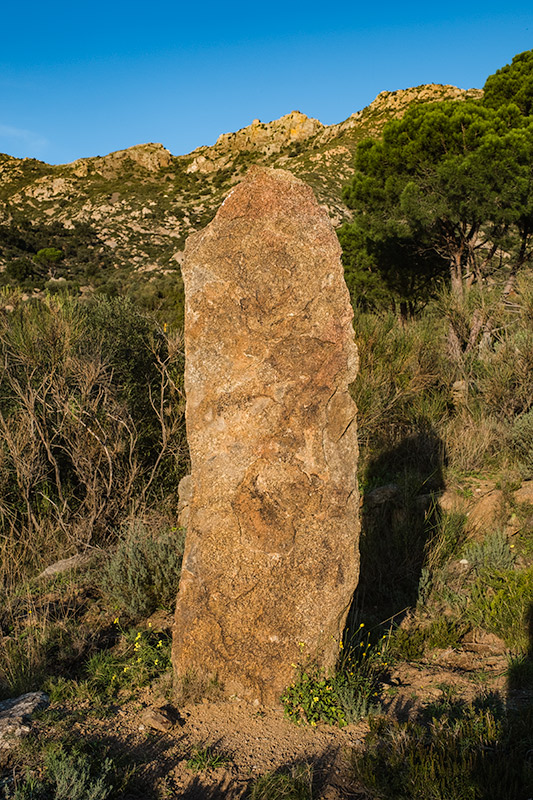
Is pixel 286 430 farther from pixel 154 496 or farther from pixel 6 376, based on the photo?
pixel 6 376

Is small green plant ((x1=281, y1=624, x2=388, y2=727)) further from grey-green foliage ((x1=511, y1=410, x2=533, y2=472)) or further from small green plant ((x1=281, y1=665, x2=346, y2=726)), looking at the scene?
grey-green foliage ((x1=511, y1=410, x2=533, y2=472))

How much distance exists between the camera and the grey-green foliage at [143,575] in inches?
162

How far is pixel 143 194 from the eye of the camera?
41.2 meters

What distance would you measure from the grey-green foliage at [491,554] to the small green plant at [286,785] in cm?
276

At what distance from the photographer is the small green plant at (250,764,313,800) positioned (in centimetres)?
220

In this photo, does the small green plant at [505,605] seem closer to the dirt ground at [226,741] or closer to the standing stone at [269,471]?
the dirt ground at [226,741]

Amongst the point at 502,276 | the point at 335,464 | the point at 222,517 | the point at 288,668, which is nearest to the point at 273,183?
the point at 335,464

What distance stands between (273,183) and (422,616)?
10.9 ft

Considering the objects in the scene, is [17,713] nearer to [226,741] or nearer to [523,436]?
[226,741]

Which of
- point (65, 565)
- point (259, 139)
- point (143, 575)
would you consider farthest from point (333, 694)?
point (259, 139)

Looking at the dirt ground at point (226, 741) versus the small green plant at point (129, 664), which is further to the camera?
the small green plant at point (129, 664)

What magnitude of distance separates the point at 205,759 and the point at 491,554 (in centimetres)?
314

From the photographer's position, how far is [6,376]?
6.26 m

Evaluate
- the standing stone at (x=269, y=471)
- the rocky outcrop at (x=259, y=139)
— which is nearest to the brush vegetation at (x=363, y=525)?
the standing stone at (x=269, y=471)
